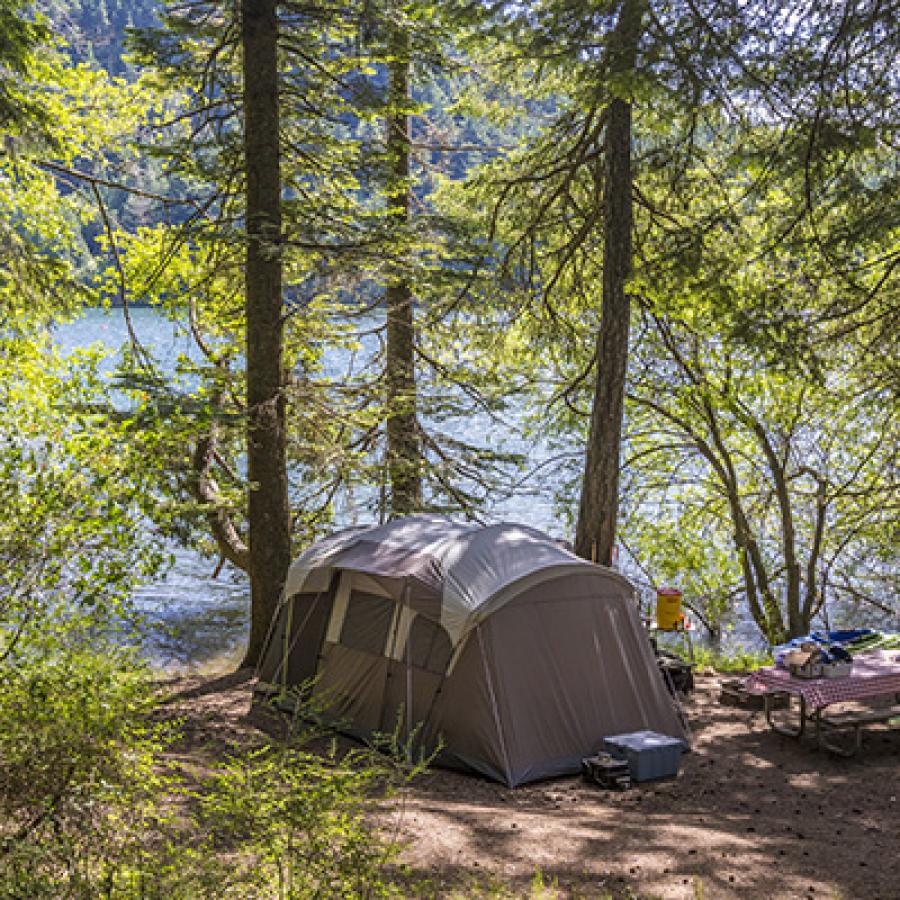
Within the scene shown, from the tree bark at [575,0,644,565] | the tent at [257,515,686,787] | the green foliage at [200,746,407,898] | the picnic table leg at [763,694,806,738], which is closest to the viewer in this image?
the green foliage at [200,746,407,898]

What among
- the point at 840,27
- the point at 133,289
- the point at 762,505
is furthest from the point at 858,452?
the point at 133,289

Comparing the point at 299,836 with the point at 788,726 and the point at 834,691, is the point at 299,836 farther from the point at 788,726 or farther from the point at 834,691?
the point at 788,726

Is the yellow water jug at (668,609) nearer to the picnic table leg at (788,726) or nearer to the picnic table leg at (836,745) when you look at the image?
the picnic table leg at (788,726)

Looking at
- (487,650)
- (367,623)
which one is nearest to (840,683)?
(487,650)

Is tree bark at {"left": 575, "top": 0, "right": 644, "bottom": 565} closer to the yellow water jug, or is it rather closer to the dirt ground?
the yellow water jug

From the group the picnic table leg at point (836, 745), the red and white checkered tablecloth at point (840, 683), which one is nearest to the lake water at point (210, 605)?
the red and white checkered tablecloth at point (840, 683)

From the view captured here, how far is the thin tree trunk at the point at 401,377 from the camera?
12.2 meters

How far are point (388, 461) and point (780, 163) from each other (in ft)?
19.4

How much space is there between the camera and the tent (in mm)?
8016

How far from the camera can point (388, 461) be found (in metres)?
12.1

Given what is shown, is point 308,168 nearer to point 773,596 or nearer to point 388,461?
point 388,461

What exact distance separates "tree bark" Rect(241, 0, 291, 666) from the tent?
1231 mm

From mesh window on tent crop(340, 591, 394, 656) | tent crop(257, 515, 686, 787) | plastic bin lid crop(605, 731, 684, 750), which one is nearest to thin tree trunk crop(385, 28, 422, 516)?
→ tent crop(257, 515, 686, 787)

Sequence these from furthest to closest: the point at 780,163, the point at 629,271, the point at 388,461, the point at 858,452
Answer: the point at 858,452
the point at 388,461
the point at 629,271
the point at 780,163
